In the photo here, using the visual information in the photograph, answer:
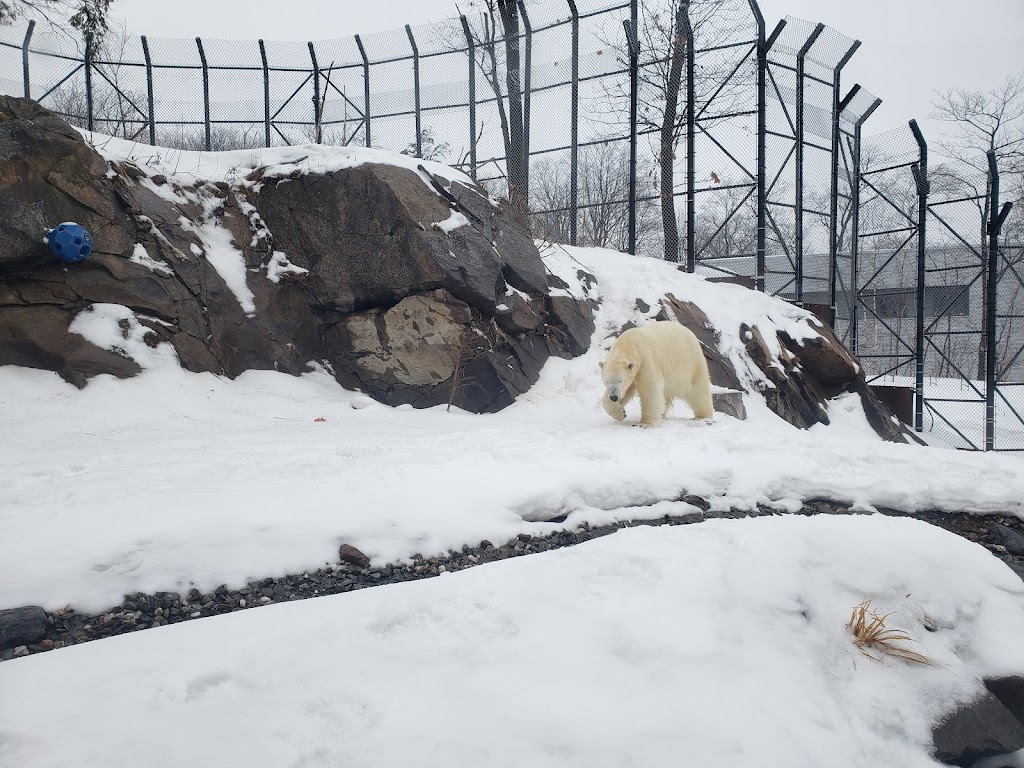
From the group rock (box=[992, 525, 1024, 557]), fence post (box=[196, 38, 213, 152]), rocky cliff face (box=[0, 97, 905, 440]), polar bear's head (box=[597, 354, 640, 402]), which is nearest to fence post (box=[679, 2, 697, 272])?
rocky cliff face (box=[0, 97, 905, 440])

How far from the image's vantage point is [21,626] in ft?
7.52

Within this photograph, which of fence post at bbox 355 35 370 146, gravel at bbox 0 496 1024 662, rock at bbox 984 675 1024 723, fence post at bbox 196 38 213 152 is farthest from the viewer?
fence post at bbox 355 35 370 146

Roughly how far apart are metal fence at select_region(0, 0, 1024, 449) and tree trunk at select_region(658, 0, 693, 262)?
3 cm

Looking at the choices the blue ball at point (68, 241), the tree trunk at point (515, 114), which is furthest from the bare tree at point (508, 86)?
the blue ball at point (68, 241)

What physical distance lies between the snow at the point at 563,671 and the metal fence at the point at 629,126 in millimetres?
7285

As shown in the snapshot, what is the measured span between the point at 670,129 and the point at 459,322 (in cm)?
609

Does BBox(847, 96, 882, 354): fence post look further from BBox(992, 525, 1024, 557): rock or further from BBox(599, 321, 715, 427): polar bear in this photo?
BBox(992, 525, 1024, 557): rock

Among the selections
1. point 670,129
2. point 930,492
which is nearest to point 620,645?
point 930,492

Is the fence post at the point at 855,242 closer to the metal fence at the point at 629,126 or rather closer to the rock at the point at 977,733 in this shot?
the metal fence at the point at 629,126

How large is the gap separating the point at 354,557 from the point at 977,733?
2.49 m

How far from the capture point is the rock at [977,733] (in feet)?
7.53

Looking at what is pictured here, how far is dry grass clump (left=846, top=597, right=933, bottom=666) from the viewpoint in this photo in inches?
101

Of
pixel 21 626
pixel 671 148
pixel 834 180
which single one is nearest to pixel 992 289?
pixel 834 180

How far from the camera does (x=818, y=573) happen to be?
9.34 feet
